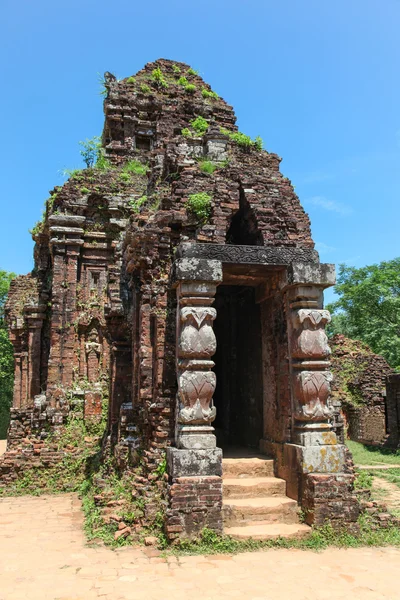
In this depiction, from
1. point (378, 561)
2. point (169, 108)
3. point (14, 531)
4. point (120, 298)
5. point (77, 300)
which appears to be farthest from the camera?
point (169, 108)

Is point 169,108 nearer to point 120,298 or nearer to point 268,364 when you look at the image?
point 120,298

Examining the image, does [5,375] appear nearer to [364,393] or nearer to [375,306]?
[364,393]

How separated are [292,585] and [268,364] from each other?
405 centimetres

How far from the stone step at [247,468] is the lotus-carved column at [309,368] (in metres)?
0.78

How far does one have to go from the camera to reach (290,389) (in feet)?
27.2

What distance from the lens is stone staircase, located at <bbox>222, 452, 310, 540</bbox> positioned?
707 cm

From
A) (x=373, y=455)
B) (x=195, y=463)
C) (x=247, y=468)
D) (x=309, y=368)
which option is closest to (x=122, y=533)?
(x=195, y=463)

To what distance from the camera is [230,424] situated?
10664mm

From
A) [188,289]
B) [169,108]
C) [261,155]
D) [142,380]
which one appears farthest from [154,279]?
[169,108]

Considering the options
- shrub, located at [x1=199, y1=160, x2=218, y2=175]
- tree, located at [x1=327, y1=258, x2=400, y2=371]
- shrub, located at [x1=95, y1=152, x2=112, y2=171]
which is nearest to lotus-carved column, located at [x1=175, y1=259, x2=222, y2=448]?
shrub, located at [x1=199, y1=160, x2=218, y2=175]

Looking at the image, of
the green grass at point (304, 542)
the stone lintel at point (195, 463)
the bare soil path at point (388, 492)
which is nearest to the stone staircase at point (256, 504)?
the green grass at point (304, 542)

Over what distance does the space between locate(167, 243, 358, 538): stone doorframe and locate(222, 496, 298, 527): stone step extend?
0.23 m

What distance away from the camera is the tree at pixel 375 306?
32.4m

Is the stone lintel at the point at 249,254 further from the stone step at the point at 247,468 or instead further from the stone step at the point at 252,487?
the stone step at the point at 252,487
